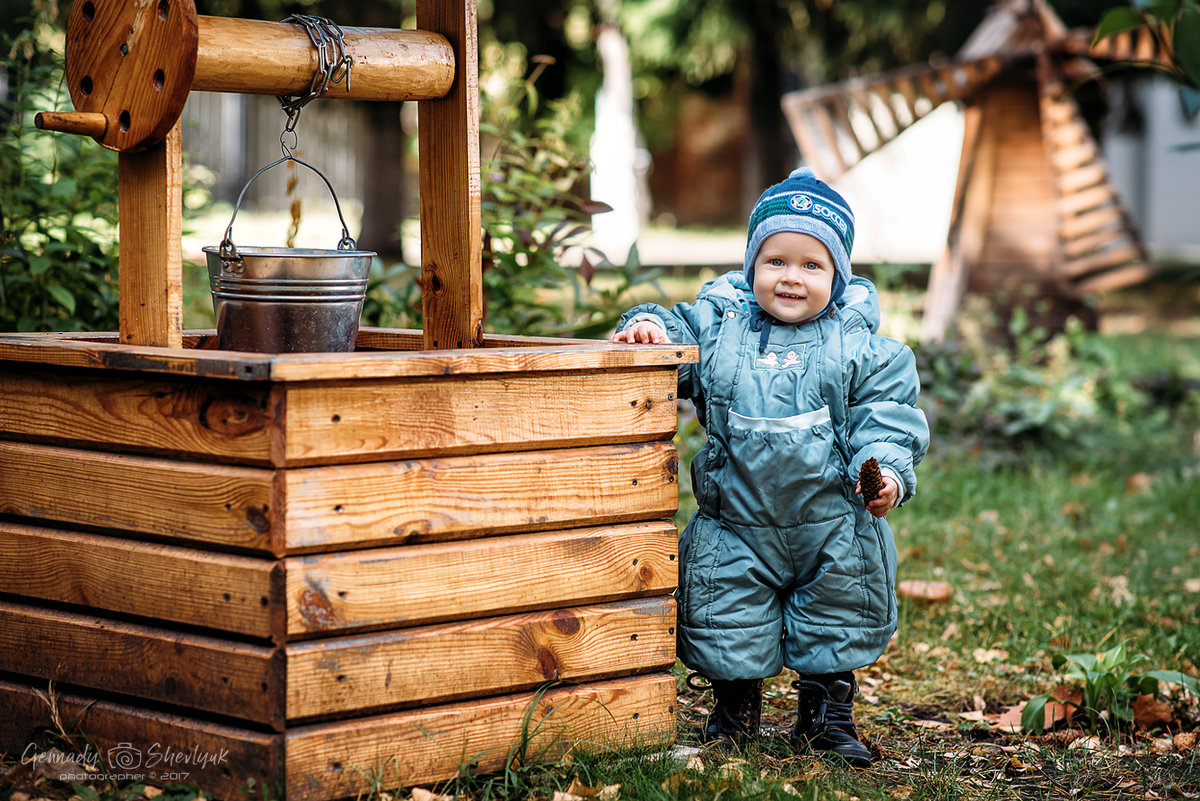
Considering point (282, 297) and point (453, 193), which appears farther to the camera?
point (453, 193)

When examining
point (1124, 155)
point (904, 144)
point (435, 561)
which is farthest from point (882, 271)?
point (1124, 155)

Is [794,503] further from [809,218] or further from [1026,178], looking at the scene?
[1026,178]

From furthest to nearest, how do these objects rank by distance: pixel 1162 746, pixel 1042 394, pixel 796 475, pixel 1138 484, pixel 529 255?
pixel 1042 394
pixel 1138 484
pixel 529 255
pixel 1162 746
pixel 796 475

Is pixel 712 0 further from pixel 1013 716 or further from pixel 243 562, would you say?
pixel 243 562

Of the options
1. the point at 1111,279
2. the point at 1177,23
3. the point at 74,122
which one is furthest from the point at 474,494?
the point at 1111,279

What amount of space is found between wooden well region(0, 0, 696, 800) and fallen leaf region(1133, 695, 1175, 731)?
1271mm

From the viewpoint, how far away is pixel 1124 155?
2511cm

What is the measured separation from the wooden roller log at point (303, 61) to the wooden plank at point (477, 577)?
96 centimetres

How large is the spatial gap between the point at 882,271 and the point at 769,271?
5515mm

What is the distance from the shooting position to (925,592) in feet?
13.4

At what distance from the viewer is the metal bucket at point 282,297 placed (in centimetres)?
253

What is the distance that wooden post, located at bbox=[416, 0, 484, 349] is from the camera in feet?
8.91

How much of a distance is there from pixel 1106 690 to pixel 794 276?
4.41 feet

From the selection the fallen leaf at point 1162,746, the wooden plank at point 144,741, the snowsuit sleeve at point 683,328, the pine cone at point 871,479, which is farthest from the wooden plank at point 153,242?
the fallen leaf at point 1162,746
